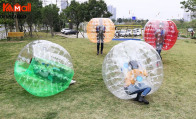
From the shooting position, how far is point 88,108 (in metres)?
3.34

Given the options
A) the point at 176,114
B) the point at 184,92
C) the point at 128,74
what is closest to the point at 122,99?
the point at 128,74

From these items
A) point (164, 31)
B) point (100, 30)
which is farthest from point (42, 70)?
point (100, 30)

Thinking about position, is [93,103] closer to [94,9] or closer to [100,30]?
[100,30]

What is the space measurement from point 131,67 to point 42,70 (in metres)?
1.82

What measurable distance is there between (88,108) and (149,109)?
1187 mm

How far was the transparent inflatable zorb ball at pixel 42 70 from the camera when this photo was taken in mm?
3559

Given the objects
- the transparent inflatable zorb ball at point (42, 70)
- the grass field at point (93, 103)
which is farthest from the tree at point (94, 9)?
the transparent inflatable zorb ball at point (42, 70)

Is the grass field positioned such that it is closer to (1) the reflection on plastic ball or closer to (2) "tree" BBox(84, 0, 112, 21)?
(1) the reflection on plastic ball

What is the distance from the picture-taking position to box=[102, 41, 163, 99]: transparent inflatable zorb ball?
3406 mm

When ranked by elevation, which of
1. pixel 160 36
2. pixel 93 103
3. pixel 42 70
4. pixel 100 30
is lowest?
pixel 93 103

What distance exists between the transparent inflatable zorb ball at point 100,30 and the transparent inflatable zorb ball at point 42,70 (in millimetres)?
4555

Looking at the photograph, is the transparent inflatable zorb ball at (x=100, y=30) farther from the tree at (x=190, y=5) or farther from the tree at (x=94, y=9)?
the tree at (x=94, y=9)

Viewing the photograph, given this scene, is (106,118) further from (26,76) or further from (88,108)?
(26,76)

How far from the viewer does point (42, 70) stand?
355 centimetres
